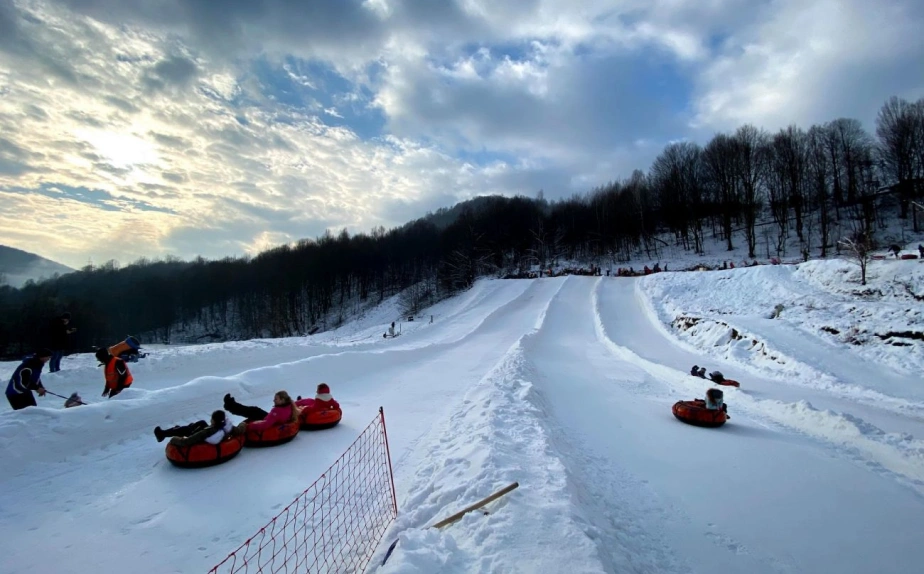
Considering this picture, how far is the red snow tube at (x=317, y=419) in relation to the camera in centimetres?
809

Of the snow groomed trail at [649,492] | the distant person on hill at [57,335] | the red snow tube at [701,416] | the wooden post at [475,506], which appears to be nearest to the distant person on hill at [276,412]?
the snow groomed trail at [649,492]

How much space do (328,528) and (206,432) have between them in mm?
2794

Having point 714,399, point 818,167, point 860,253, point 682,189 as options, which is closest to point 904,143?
point 818,167

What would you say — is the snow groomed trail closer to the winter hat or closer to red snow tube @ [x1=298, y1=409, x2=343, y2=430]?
red snow tube @ [x1=298, y1=409, x2=343, y2=430]

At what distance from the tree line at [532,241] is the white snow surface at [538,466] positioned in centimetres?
2540

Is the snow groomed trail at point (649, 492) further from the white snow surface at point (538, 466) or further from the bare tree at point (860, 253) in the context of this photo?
the bare tree at point (860, 253)

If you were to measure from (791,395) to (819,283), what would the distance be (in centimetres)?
1479

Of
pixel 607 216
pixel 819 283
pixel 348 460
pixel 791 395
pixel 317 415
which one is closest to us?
pixel 348 460

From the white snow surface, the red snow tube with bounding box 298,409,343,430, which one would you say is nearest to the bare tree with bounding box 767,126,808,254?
the white snow surface

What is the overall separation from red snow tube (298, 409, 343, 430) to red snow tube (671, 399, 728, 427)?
7.44 m

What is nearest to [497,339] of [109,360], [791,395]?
[791,395]

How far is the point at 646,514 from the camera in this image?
5.23 meters

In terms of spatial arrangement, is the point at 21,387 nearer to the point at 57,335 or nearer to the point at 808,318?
the point at 57,335

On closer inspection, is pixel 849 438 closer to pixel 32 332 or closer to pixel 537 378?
pixel 537 378
